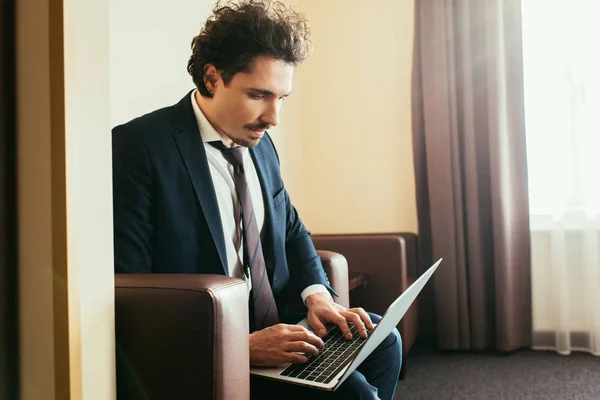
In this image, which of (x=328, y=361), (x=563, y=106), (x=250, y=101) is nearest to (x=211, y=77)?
(x=250, y=101)

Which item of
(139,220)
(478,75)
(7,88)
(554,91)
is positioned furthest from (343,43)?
(7,88)

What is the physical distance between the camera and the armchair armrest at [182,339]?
2.80 ft

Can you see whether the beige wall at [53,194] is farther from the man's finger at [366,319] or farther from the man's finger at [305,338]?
the man's finger at [366,319]

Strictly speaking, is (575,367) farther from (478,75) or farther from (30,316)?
(30,316)

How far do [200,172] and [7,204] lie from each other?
532mm

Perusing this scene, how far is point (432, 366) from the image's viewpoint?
2.50 m

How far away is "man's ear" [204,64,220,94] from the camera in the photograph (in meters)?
1.40

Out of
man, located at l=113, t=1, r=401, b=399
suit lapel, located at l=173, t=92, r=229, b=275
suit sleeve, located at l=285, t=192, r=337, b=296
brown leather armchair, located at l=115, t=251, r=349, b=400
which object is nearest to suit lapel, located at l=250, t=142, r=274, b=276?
man, located at l=113, t=1, r=401, b=399

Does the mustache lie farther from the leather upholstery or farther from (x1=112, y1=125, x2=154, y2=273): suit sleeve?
the leather upholstery

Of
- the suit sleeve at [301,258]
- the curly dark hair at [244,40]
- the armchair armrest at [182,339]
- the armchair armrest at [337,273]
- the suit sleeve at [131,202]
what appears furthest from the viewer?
the armchair armrest at [337,273]

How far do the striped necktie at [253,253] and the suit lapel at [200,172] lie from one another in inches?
3.3

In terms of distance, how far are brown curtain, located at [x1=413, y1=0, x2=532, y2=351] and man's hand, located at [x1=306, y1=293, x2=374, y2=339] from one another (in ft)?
5.07

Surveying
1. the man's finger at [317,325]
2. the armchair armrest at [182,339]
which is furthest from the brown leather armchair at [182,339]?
the man's finger at [317,325]

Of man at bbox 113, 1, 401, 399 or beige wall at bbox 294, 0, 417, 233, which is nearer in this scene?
man at bbox 113, 1, 401, 399
